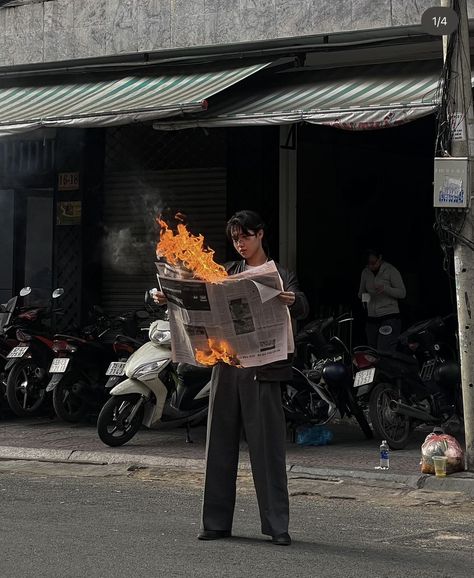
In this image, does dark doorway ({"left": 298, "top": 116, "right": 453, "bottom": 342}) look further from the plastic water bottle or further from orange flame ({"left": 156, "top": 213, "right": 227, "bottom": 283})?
orange flame ({"left": 156, "top": 213, "right": 227, "bottom": 283})

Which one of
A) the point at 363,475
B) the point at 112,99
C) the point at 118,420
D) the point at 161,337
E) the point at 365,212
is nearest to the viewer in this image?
the point at 363,475

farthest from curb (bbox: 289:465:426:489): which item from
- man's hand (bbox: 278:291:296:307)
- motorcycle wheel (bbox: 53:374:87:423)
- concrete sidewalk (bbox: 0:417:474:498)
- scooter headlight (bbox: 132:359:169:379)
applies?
motorcycle wheel (bbox: 53:374:87:423)

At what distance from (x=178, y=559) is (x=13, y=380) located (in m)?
7.29

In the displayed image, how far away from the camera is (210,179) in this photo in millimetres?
15555

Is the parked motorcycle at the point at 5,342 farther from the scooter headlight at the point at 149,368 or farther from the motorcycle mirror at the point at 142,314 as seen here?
the scooter headlight at the point at 149,368

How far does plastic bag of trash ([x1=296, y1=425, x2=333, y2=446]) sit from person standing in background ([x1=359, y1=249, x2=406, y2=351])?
2.70 meters

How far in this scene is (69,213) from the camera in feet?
53.0

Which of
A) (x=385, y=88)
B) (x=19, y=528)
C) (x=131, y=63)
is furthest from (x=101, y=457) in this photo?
(x=131, y=63)

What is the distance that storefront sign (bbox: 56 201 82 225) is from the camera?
1608 centimetres

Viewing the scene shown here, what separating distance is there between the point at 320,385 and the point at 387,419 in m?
0.78

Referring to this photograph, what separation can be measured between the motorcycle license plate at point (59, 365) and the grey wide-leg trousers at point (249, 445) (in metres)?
6.06

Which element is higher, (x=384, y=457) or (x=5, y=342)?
(x=5, y=342)

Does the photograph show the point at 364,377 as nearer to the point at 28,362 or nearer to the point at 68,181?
the point at 28,362

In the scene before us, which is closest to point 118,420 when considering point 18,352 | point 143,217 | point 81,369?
point 81,369
